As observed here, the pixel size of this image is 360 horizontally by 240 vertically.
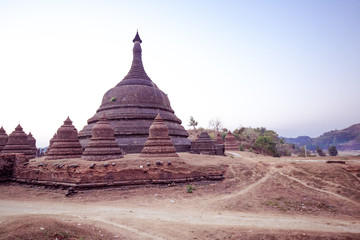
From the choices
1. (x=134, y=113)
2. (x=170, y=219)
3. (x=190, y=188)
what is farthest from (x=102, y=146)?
(x=170, y=219)

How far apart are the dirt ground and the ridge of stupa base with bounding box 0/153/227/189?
46cm

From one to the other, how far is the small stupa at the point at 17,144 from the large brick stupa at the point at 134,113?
5.55 meters

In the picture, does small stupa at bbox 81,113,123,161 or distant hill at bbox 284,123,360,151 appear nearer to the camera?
small stupa at bbox 81,113,123,161

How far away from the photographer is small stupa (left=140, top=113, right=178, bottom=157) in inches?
Result: 625

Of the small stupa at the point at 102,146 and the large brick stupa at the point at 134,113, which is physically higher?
the large brick stupa at the point at 134,113

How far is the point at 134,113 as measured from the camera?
22.5 metres

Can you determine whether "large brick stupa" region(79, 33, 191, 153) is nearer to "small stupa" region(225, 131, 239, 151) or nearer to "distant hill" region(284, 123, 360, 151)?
"small stupa" region(225, 131, 239, 151)

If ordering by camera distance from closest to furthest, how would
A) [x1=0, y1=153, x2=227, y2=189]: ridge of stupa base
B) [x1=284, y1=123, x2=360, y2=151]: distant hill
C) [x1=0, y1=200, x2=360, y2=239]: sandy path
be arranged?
[x1=0, y1=200, x2=360, y2=239]: sandy path, [x1=0, y1=153, x2=227, y2=189]: ridge of stupa base, [x1=284, y1=123, x2=360, y2=151]: distant hill

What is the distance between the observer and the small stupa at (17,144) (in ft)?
71.6

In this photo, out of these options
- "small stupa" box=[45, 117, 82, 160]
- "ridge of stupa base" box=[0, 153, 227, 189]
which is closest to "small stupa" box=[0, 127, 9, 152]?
"small stupa" box=[45, 117, 82, 160]

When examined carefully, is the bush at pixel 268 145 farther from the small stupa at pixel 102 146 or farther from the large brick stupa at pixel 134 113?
the small stupa at pixel 102 146

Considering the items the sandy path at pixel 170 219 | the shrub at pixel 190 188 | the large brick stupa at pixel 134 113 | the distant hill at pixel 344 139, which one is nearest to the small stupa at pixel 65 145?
the large brick stupa at pixel 134 113

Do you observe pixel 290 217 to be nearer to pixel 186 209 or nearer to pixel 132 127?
pixel 186 209

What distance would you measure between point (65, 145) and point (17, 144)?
8539 millimetres
